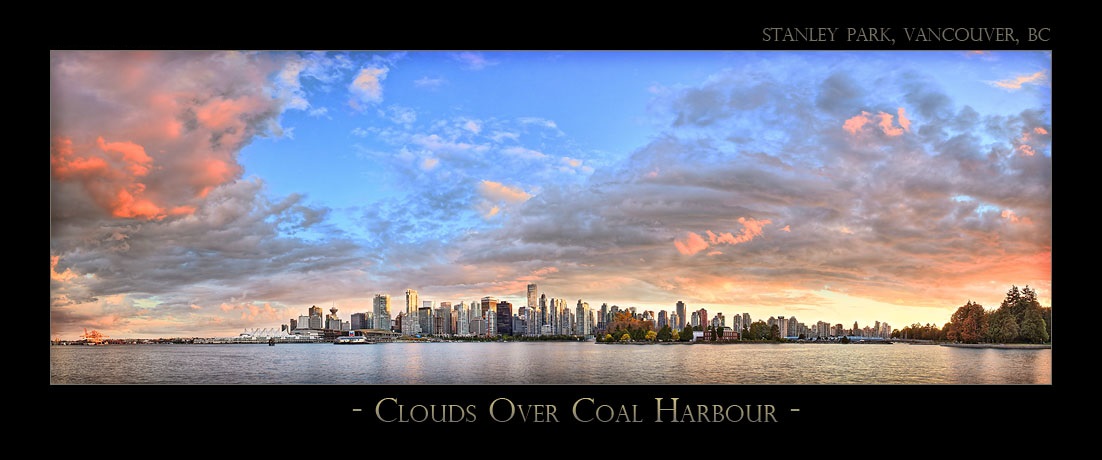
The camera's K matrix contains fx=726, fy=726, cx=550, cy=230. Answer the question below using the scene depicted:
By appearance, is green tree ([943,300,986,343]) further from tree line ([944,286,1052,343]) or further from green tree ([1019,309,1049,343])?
green tree ([1019,309,1049,343])

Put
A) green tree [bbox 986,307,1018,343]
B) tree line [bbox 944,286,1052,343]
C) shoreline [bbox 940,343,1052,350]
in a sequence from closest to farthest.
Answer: tree line [bbox 944,286,1052,343], green tree [bbox 986,307,1018,343], shoreline [bbox 940,343,1052,350]

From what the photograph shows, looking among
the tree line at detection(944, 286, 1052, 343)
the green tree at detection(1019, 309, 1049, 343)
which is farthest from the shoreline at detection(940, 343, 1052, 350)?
the green tree at detection(1019, 309, 1049, 343)

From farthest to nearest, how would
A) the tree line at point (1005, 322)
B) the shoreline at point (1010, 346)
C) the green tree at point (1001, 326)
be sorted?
the shoreline at point (1010, 346), the green tree at point (1001, 326), the tree line at point (1005, 322)

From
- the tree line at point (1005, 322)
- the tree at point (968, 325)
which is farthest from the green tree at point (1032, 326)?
the tree at point (968, 325)

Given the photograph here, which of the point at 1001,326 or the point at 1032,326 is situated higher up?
the point at 1032,326

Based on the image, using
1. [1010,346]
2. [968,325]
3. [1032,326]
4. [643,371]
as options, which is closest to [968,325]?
[968,325]

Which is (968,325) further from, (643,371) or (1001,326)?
(643,371)

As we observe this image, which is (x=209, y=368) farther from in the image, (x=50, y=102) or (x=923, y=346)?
(x=923, y=346)

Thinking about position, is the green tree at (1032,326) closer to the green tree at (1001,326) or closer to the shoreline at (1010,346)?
the green tree at (1001,326)
